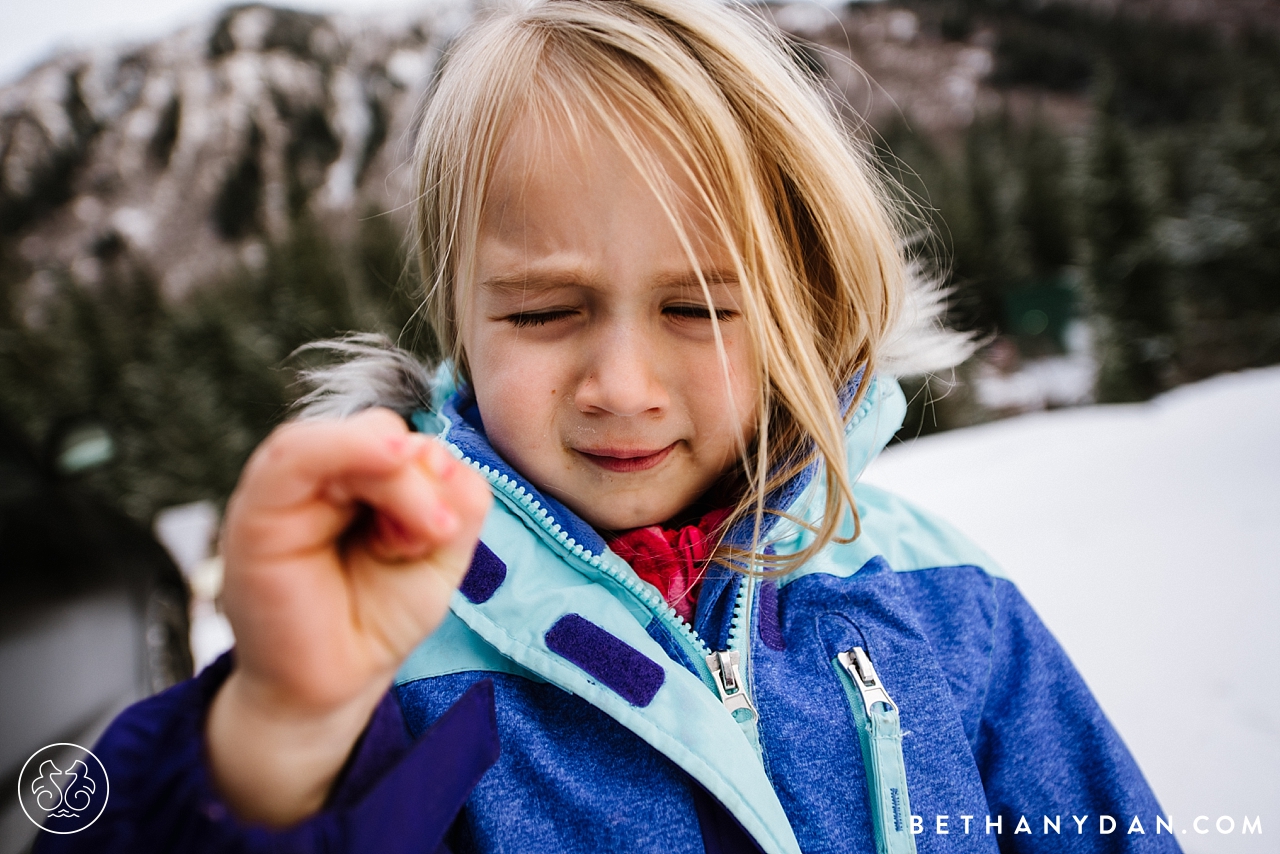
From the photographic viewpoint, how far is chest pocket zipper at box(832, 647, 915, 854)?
94cm

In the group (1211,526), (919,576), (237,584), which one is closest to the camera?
(237,584)

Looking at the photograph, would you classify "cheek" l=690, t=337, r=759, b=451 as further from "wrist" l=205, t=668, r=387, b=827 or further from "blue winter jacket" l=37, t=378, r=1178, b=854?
"wrist" l=205, t=668, r=387, b=827

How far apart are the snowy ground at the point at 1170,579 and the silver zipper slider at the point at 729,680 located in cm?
72

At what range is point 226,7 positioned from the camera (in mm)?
101750

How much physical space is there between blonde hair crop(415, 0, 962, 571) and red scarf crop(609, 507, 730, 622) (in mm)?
52

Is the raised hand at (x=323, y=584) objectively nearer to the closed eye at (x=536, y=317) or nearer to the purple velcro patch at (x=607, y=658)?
the purple velcro patch at (x=607, y=658)

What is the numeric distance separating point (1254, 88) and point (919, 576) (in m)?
22.3

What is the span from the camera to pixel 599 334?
3.09ft

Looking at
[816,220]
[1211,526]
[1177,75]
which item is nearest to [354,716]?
[816,220]

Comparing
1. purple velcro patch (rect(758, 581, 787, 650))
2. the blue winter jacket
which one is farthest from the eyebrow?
purple velcro patch (rect(758, 581, 787, 650))

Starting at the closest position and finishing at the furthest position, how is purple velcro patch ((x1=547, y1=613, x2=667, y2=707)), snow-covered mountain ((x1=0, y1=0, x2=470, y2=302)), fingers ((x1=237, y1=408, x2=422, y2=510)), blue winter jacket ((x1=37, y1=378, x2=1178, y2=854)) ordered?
fingers ((x1=237, y1=408, x2=422, y2=510)), blue winter jacket ((x1=37, y1=378, x2=1178, y2=854)), purple velcro patch ((x1=547, y1=613, x2=667, y2=707)), snow-covered mountain ((x1=0, y1=0, x2=470, y2=302))

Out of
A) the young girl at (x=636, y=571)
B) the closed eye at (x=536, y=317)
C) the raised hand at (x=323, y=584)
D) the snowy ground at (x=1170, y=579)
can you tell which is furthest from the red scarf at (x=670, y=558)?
the snowy ground at (x=1170, y=579)

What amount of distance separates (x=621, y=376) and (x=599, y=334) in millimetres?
72

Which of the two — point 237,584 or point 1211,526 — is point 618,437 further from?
point 1211,526
